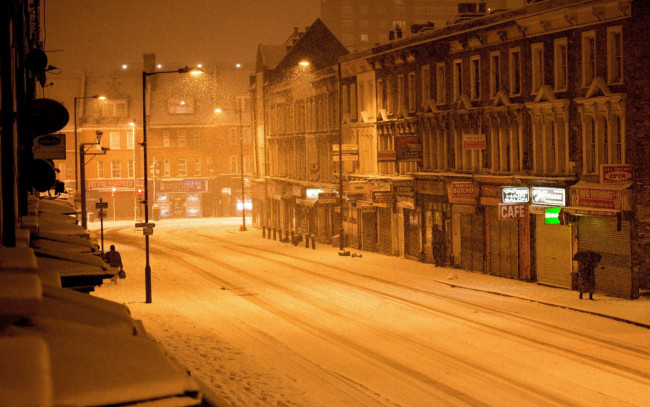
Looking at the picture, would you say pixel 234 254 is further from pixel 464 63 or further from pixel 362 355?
pixel 362 355

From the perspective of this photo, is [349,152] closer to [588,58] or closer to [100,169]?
[588,58]

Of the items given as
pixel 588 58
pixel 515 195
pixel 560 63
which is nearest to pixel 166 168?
pixel 515 195

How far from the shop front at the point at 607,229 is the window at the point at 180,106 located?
67834 millimetres

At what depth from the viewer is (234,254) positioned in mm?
51969

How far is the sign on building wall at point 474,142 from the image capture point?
39.0 meters

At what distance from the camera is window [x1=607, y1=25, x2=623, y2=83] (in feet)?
102

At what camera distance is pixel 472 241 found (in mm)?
40625

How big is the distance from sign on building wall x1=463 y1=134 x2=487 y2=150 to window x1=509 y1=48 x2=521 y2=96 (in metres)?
2.56

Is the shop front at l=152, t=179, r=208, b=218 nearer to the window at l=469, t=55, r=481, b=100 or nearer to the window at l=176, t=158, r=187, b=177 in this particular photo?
the window at l=176, t=158, r=187, b=177

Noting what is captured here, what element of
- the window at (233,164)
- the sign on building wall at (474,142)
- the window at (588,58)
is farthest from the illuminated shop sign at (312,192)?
the window at (233,164)

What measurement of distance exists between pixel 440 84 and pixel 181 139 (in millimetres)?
54789

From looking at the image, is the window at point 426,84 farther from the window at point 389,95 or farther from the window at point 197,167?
the window at point 197,167

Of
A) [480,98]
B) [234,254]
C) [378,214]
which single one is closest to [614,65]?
[480,98]

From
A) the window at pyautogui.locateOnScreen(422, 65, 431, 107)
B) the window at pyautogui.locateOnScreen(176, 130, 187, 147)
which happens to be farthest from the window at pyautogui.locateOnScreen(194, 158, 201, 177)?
the window at pyautogui.locateOnScreen(422, 65, 431, 107)
